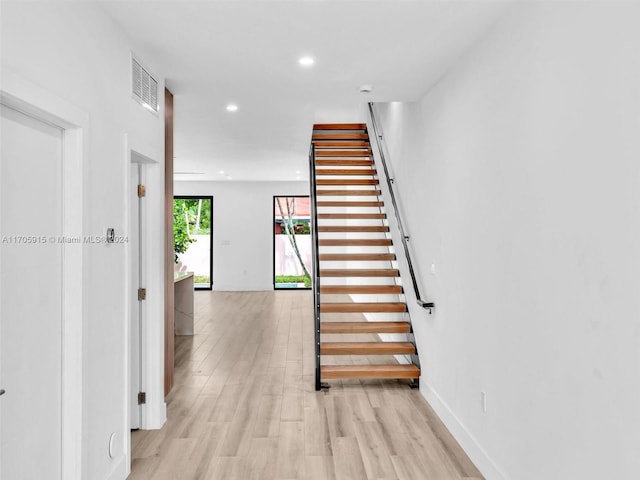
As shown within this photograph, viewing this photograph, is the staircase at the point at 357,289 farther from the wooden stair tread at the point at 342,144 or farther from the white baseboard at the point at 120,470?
the white baseboard at the point at 120,470

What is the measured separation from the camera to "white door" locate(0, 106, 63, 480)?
1.70m

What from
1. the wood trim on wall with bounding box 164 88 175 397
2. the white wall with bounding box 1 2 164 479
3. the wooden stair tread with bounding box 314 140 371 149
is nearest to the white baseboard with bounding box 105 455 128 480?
the white wall with bounding box 1 2 164 479

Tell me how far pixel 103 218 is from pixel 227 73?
1.59 metres

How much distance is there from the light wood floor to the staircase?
0.21 metres

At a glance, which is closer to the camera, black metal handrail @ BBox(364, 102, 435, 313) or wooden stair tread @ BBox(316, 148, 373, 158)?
black metal handrail @ BBox(364, 102, 435, 313)

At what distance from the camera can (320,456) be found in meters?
2.88

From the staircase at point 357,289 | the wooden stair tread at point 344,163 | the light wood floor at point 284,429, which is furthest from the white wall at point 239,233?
the light wood floor at point 284,429

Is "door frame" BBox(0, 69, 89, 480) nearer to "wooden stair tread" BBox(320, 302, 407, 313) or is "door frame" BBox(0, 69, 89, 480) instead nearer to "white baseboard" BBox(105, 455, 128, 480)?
"white baseboard" BBox(105, 455, 128, 480)

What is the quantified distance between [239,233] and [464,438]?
28.7 ft

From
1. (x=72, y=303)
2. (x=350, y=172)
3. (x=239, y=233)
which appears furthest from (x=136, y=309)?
(x=239, y=233)

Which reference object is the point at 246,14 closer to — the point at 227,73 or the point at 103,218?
the point at 227,73

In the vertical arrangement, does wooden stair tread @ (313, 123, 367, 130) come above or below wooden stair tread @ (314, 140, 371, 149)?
above

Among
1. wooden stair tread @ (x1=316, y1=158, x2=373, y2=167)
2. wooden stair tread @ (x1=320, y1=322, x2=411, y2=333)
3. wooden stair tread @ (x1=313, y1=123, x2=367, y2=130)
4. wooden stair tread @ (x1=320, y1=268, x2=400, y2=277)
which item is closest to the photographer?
wooden stair tread @ (x1=320, y1=322, x2=411, y2=333)

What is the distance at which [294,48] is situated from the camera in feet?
9.57
